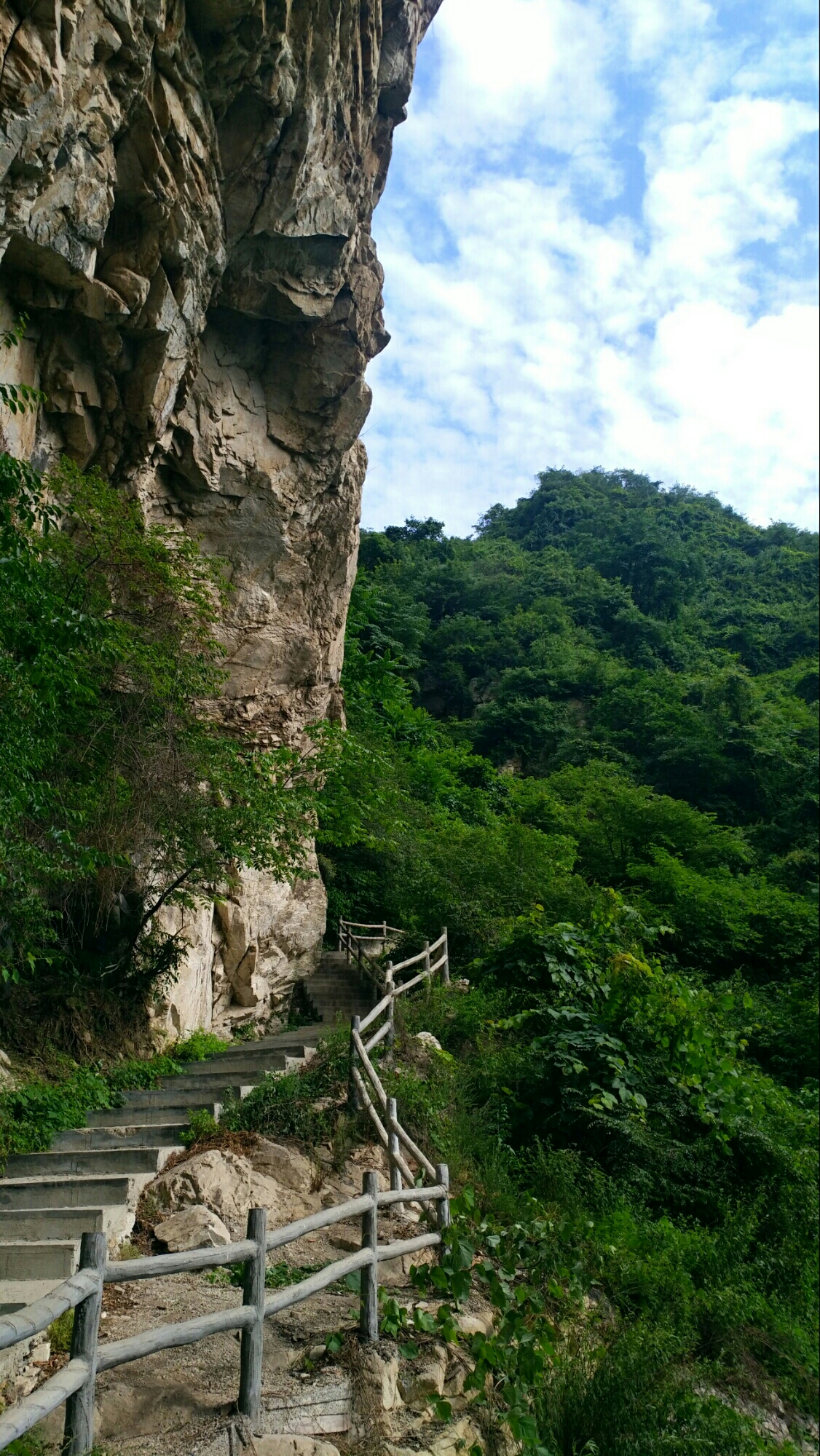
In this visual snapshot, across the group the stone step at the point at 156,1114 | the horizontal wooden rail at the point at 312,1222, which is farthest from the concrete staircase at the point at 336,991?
the horizontal wooden rail at the point at 312,1222

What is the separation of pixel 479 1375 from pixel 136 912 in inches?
282

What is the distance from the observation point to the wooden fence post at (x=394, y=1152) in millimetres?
6176

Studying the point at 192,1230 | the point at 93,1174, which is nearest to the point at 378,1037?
the point at 93,1174

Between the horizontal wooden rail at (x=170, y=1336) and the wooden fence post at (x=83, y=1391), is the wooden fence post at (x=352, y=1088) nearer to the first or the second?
the horizontal wooden rail at (x=170, y=1336)

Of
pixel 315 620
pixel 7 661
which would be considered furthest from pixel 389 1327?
pixel 315 620

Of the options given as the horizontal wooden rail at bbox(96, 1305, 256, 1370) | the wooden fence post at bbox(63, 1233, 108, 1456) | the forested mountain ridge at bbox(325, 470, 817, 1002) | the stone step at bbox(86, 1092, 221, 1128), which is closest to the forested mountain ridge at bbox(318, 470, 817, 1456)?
the forested mountain ridge at bbox(325, 470, 817, 1002)

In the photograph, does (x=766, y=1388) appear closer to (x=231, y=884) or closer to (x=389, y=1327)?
(x=389, y=1327)

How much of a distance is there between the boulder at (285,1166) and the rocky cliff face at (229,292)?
439cm

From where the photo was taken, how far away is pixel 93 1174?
Result: 7047 mm

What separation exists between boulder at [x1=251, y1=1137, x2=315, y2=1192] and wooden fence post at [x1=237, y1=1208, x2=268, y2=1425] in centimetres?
330

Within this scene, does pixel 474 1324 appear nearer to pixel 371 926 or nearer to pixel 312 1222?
pixel 312 1222

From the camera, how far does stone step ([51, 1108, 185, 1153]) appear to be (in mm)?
7688

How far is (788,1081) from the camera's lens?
39.9 ft

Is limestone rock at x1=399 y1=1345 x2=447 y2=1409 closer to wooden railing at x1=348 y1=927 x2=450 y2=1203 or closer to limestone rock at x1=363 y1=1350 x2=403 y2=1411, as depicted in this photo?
limestone rock at x1=363 y1=1350 x2=403 y2=1411
